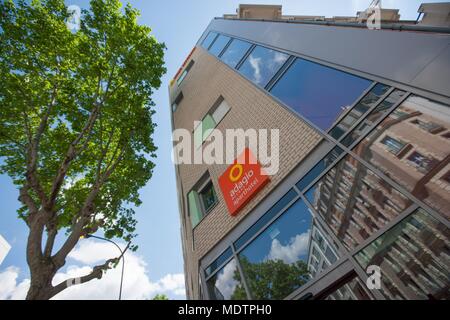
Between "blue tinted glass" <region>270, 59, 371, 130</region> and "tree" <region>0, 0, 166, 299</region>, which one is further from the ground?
"tree" <region>0, 0, 166, 299</region>

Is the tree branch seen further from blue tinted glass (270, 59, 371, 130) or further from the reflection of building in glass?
blue tinted glass (270, 59, 371, 130)

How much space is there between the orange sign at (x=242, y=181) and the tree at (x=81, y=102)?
438cm

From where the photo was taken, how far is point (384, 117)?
408 cm

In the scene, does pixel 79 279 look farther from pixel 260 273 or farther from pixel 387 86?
pixel 387 86

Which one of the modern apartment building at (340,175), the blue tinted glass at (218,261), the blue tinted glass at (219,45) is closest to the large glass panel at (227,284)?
the modern apartment building at (340,175)

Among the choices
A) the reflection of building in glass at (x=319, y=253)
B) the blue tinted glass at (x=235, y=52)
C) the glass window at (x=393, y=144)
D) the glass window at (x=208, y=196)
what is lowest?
the reflection of building in glass at (x=319, y=253)

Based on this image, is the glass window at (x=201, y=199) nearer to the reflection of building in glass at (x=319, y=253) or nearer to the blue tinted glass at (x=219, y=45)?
the reflection of building in glass at (x=319, y=253)

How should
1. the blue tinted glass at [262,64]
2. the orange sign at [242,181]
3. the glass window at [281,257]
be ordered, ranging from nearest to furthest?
the glass window at [281,257] → the orange sign at [242,181] → the blue tinted glass at [262,64]

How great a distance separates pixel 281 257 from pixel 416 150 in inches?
129

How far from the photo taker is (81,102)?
10258mm

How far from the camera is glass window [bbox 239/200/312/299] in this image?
473 centimetres

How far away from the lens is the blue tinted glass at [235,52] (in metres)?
10.4

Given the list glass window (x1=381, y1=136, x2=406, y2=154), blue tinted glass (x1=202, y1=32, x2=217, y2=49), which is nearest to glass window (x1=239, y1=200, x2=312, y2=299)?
glass window (x1=381, y1=136, x2=406, y2=154)

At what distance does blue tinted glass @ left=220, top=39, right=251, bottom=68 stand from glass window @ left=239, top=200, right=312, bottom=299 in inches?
308
